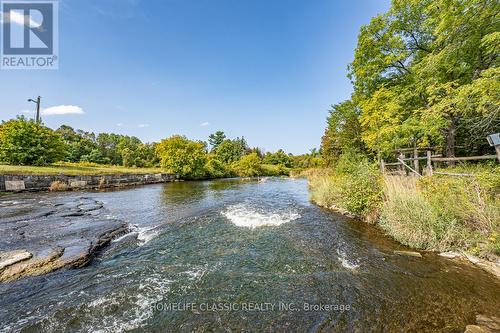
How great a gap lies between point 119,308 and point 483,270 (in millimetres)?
6658

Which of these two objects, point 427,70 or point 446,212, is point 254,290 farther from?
point 427,70

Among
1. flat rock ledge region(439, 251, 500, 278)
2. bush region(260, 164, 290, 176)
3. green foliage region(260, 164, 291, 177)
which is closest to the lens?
flat rock ledge region(439, 251, 500, 278)

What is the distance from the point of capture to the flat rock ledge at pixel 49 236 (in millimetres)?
4407

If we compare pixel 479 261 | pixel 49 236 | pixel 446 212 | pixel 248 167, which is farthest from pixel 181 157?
pixel 479 261

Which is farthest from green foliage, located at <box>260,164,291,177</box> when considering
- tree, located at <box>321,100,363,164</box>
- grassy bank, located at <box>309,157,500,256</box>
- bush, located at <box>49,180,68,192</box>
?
grassy bank, located at <box>309,157,500,256</box>

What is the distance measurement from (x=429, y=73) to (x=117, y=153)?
45.1 meters

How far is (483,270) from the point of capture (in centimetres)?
415

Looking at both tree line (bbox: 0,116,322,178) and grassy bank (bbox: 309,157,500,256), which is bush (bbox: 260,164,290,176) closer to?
tree line (bbox: 0,116,322,178)

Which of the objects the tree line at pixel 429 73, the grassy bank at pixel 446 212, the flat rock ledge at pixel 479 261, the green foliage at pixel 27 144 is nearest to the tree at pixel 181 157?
the green foliage at pixel 27 144

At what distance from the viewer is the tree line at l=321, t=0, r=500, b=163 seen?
7590 millimetres

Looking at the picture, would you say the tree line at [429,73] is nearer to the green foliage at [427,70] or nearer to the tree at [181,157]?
the green foliage at [427,70]

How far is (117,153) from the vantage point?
39938 millimetres

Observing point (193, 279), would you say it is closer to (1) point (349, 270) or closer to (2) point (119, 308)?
(2) point (119, 308)

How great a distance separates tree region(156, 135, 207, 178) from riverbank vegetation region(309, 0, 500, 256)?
21071 millimetres
